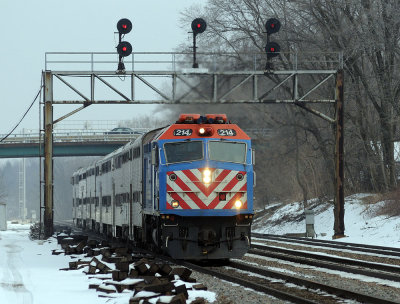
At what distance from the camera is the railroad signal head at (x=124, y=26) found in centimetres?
2839

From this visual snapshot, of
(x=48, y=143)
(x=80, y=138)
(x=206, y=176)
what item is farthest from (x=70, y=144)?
(x=206, y=176)

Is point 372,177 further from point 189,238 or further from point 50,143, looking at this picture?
point 189,238

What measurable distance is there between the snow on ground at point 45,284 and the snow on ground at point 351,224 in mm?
11051

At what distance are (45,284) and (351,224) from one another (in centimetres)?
1932

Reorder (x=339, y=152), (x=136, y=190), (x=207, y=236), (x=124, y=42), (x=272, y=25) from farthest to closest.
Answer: (x=339, y=152) → (x=272, y=25) → (x=124, y=42) → (x=136, y=190) → (x=207, y=236)

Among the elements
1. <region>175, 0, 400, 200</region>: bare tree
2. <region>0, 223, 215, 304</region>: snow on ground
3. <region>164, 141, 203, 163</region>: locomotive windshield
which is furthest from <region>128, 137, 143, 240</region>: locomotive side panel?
<region>175, 0, 400, 200</region>: bare tree

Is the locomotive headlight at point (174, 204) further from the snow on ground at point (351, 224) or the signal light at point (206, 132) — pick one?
the snow on ground at point (351, 224)

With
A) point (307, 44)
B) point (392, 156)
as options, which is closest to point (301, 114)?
point (307, 44)

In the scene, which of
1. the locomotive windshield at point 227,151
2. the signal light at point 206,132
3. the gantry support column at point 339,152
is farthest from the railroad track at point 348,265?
the gantry support column at point 339,152

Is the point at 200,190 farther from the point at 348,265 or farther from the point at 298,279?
the point at 298,279

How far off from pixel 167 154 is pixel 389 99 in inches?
681

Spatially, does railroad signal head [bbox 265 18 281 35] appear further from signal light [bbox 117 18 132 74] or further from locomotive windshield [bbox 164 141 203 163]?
locomotive windshield [bbox 164 141 203 163]

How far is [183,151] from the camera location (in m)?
17.9

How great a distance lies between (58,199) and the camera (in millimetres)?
162625
